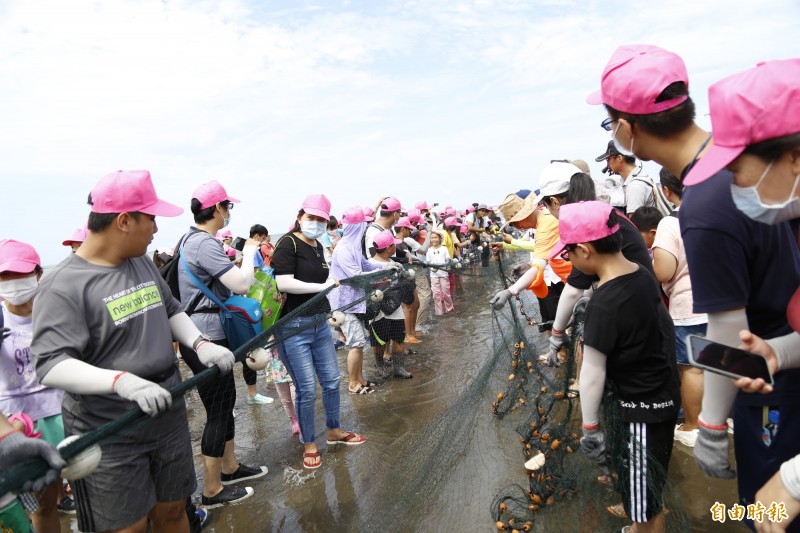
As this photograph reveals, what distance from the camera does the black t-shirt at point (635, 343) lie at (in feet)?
7.04

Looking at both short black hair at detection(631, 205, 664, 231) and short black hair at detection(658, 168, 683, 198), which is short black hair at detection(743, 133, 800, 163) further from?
short black hair at detection(631, 205, 664, 231)

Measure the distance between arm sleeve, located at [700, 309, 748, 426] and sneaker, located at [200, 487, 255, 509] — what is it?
346cm

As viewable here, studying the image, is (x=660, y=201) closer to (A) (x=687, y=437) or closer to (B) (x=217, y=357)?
(A) (x=687, y=437)

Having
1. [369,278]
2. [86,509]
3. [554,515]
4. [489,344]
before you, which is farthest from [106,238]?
[489,344]

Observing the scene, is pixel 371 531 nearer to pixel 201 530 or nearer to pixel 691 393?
pixel 201 530

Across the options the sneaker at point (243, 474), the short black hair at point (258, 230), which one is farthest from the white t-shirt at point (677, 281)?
the short black hair at point (258, 230)

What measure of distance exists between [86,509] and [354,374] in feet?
12.7

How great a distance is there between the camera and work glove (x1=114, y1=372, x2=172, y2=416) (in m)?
1.94

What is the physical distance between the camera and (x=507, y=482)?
350cm

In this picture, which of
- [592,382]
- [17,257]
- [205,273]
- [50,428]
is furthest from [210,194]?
[592,382]

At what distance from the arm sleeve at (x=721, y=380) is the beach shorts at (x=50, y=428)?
359 centimetres

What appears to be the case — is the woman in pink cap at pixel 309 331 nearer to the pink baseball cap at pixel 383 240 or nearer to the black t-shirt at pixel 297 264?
the black t-shirt at pixel 297 264

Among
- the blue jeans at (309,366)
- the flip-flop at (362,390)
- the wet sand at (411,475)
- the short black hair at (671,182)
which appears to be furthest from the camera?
the flip-flop at (362,390)

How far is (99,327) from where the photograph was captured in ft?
7.17
